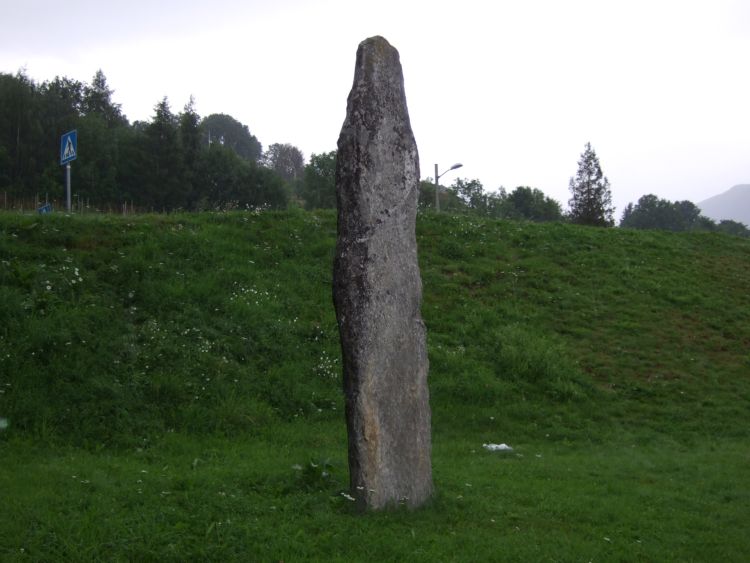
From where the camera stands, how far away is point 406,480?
6.91m

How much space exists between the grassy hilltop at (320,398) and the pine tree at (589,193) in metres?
30.8

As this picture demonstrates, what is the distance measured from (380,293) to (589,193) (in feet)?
169

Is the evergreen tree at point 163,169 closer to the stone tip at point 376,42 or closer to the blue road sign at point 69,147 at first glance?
the blue road sign at point 69,147

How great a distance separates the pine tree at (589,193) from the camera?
51.1m

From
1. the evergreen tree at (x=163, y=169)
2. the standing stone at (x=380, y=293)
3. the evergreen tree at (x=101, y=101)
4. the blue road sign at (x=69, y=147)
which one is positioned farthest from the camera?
the evergreen tree at (x=101, y=101)

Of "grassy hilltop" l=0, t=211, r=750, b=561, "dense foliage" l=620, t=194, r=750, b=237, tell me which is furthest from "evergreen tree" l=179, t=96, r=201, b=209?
"dense foliage" l=620, t=194, r=750, b=237

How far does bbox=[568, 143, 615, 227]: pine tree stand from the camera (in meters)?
51.1

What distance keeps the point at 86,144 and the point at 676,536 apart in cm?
4252

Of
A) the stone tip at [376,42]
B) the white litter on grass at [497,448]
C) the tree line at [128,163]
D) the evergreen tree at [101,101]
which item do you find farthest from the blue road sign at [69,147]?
the evergreen tree at [101,101]

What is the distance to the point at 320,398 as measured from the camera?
11.8 metres

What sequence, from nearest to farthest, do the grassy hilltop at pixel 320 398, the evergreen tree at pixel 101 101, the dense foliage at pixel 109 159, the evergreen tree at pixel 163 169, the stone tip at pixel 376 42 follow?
the grassy hilltop at pixel 320 398
the stone tip at pixel 376 42
the dense foliage at pixel 109 159
the evergreen tree at pixel 163 169
the evergreen tree at pixel 101 101

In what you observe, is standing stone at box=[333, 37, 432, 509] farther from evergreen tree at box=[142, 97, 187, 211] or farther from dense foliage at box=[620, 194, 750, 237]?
dense foliage at box=[620, 194, 750, 237]

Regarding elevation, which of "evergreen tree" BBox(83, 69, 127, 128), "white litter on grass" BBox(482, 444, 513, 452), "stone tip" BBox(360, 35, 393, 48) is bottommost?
"white litter on grass" BBox(482, 444, 513, 452)

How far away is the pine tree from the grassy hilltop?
30824 millimetres
